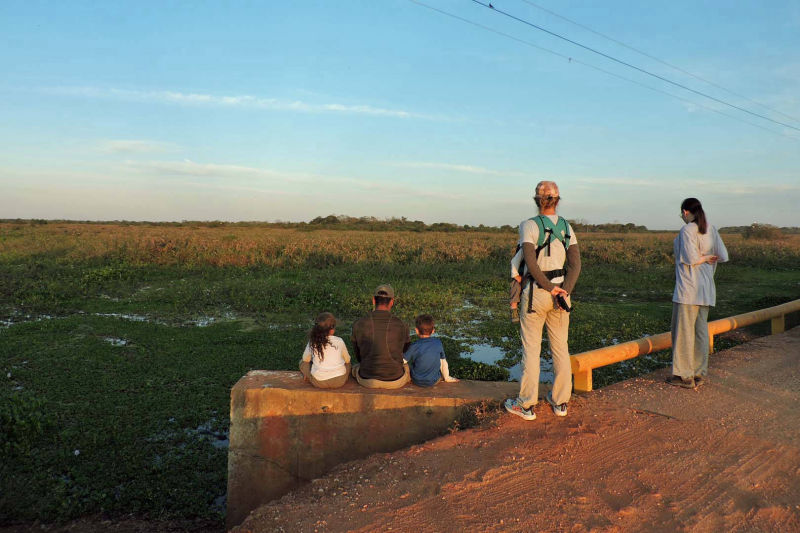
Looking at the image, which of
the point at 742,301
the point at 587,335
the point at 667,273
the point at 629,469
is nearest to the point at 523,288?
the point at 629,469

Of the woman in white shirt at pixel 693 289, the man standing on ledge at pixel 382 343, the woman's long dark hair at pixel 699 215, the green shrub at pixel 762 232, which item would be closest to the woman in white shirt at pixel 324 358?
the man standing on ledge at pixel 382 343

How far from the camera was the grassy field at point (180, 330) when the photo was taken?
486cm

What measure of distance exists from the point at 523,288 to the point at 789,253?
96.8 ft

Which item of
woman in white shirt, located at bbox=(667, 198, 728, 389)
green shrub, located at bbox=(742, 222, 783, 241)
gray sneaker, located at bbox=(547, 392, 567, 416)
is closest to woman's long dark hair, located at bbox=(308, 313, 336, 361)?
gray sneaker, located at bbox=(547, 392, 567, 416)

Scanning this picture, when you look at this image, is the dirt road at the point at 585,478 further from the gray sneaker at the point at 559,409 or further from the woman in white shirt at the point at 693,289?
the woman in white shirt at the point at 693,289

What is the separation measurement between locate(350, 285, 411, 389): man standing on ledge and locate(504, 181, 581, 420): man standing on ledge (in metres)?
0.96

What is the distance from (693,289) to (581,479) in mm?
2583

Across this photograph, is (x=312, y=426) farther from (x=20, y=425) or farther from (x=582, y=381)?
(x=20, y=425)

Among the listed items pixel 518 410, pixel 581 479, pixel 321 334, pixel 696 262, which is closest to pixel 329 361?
pixel 321 334

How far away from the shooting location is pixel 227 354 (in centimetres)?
833

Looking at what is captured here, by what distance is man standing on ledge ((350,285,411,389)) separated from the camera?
450cm

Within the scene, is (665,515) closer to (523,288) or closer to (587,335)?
(523,288)

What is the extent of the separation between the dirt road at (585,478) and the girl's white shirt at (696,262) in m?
0.98

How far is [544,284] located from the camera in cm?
398
